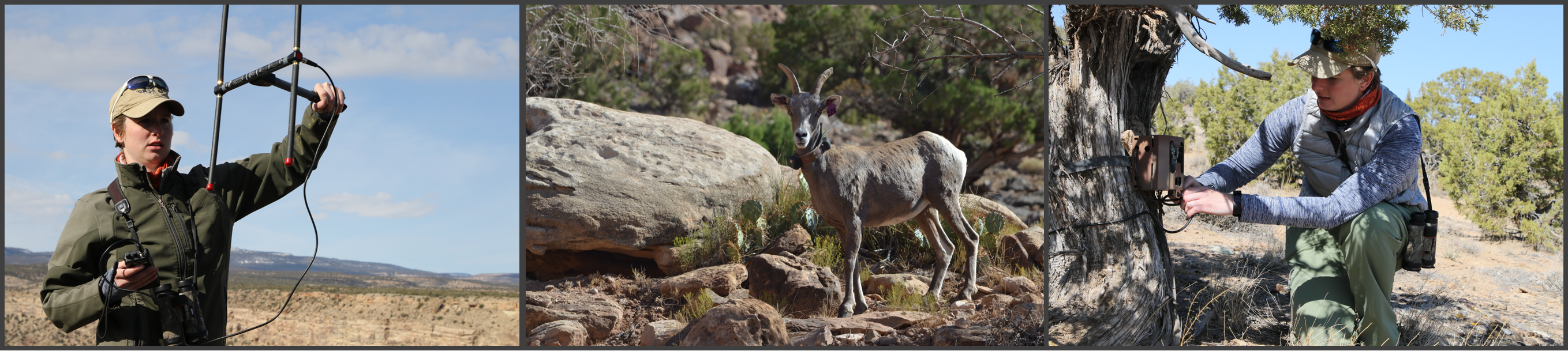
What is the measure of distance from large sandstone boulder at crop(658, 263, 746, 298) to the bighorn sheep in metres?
0.59

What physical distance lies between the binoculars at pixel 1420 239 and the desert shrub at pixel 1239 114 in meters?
7.72

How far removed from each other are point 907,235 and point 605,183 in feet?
6.07

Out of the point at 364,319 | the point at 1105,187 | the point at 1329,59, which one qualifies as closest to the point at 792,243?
the point at 1105,187

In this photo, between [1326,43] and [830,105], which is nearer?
[1326,43]

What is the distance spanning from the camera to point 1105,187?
3.69 meters

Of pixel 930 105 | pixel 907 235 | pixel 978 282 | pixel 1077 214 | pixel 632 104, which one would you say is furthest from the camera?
pixel 632 104

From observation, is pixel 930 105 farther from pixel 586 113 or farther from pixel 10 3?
pixel 10 3

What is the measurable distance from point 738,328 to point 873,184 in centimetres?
119

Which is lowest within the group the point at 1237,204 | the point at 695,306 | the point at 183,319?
the point at 695,306

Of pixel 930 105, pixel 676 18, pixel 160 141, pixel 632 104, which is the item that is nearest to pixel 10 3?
pixel 160 141

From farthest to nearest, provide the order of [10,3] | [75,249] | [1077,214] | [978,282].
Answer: [978,282], [1077,214], [10,3], [75,249]

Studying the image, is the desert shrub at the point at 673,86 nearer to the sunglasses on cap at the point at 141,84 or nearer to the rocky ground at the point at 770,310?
the rocky ground at the point at 770,310

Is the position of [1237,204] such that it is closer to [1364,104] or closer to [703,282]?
[1364,104]

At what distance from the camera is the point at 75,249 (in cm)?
267
